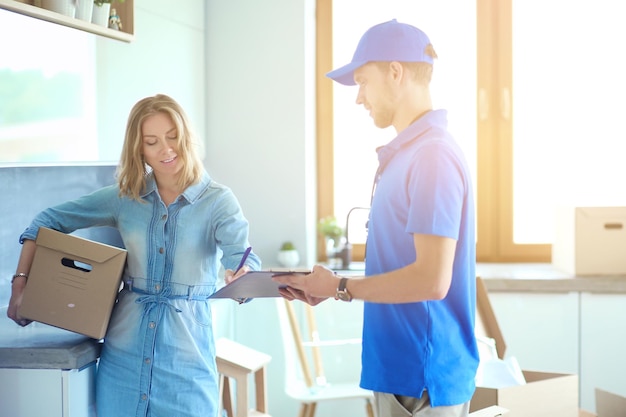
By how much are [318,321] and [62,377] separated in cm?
200

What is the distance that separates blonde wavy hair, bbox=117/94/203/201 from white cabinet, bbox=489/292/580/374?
198 cm

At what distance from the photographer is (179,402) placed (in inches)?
89.9

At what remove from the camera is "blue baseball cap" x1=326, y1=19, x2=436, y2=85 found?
1862mm

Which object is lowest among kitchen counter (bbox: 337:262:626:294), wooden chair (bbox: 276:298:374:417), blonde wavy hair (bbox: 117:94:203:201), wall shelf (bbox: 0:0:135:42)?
wooden chair (bbox: 276:298:374:417)

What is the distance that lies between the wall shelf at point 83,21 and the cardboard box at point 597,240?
84.5 inches

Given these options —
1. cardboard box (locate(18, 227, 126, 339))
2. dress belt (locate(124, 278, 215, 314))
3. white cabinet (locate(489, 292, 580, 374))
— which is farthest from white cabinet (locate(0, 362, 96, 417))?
white cabinet (locate(489, 292, 580, 374))

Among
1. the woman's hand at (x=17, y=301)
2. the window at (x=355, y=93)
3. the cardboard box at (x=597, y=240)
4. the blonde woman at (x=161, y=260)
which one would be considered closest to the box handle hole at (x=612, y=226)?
the cardboard box at (x=597, y=240)

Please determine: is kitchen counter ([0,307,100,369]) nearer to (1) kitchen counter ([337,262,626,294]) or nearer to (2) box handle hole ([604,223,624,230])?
(1) kitchen counter ([337,262,626,294])

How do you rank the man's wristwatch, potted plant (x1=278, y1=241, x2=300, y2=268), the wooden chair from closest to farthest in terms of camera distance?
the man's wristwatch, the wooden chair, potted plant (x1=278, y1=241, x2=300, y2=268)

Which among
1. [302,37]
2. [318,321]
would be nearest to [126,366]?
[318,321]

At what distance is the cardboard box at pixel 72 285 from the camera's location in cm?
225

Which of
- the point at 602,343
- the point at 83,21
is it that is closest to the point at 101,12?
the point at 83,21

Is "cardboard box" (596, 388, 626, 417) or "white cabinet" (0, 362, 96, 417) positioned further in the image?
"cardboard box" (596, 388, 626, 417)

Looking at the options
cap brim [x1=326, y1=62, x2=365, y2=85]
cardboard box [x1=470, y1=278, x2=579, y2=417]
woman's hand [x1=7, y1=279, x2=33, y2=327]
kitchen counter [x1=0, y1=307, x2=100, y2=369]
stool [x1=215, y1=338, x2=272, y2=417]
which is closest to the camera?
cap brim [x1=326, y1=62, x2=365, y2=85]
